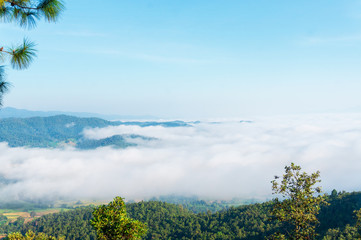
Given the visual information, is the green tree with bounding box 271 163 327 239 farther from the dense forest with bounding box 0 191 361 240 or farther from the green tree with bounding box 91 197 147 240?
the dense forest with bounding box 0 191 361 240

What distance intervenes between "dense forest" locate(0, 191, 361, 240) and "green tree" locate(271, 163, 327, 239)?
82.0m

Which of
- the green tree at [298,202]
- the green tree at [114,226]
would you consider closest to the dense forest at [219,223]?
the green tree at [298,202]

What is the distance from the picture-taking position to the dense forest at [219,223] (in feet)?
377

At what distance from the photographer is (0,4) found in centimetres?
1218

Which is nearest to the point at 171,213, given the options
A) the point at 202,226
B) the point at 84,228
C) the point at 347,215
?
the point at 202,226

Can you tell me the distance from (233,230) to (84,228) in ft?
320

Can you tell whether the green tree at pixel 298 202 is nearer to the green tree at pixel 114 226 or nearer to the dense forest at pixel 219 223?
the green tree at pixel 114 226

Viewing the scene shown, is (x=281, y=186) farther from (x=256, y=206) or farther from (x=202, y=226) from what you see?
(x=256, y=206)

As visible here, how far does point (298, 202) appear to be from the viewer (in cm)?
1962

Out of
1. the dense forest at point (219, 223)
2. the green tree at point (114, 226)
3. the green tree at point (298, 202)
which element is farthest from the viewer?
the dense forest at point (219, 223)

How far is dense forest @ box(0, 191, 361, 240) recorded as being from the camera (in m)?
115

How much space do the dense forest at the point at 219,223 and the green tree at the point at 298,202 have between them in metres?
82.0

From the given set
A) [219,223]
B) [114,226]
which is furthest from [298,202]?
[219,223]

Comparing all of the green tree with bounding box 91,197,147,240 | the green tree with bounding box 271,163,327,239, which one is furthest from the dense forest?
the green tree with bounding box 91,197,147,240
